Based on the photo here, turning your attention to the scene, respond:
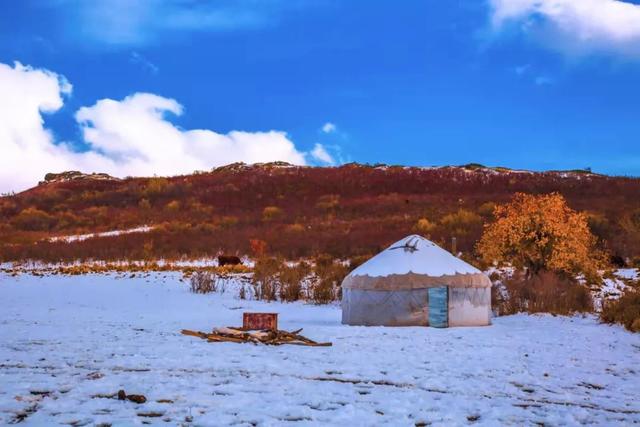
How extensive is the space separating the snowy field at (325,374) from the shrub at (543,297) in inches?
56.9

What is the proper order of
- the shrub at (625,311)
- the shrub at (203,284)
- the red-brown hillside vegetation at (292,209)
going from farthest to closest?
the red-brown hillside vegetation at (292,209) < the shrub at (203,284) < the shrub at (625,311)

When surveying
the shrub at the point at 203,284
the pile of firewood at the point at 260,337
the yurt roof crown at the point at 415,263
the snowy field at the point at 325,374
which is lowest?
the snowy field at the point at 325,374

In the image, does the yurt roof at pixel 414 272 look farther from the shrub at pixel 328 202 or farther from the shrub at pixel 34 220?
the shrub at pixel 34 220

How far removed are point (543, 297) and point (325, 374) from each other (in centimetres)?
1113

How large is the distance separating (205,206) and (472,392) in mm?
37825

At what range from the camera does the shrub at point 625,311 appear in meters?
14.7

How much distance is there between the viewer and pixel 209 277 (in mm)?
23531

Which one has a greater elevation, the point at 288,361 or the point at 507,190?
the point at 507,190

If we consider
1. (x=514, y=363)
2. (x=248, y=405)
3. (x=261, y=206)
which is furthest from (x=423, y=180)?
(x=248, y=405)

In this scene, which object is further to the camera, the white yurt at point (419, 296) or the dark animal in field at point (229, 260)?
the dark animal in field at point (229, 260)

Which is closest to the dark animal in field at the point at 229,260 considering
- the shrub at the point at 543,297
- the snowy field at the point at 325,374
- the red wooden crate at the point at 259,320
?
the snowy field at the point at 325,374

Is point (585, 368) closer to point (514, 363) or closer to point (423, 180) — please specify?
point (514, 363)

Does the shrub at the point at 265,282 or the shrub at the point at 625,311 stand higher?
the shrub at the point at 265,282

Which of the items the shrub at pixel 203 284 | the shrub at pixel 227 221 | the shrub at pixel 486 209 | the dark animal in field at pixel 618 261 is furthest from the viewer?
the shrub at pixel 227 221
